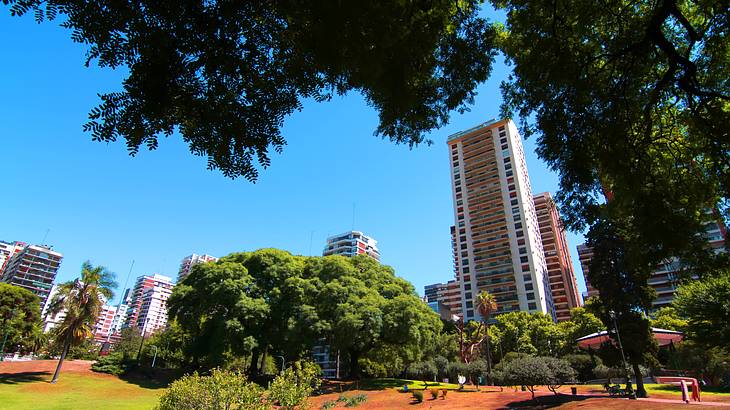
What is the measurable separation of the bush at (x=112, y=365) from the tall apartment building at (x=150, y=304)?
5188 inches

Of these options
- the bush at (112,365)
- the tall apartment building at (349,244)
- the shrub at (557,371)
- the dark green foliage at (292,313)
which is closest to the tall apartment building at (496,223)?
the tall apartment building at (349,244)

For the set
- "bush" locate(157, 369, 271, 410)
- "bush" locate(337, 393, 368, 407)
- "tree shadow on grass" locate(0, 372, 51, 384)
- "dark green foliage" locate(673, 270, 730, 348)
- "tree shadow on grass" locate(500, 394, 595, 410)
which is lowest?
"bush" locate(337, 393, 368, 407)

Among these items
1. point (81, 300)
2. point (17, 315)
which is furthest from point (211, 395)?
point (17, 315)

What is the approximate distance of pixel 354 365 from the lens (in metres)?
35.3

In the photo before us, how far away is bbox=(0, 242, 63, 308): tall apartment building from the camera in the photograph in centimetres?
11129

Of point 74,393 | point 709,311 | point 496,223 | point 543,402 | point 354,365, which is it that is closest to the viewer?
point 543,402

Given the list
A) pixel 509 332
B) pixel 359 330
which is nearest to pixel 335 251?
pixel 509 332

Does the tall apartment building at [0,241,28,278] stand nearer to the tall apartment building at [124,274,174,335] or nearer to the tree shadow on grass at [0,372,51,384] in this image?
the tall apartment building at [124,274,174,335]

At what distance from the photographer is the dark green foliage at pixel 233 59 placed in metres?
2.31

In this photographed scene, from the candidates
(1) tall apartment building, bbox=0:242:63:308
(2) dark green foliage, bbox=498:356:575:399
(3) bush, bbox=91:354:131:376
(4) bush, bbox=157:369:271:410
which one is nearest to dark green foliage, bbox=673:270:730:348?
(2) dark green foliage, bbox=498:356:575:399

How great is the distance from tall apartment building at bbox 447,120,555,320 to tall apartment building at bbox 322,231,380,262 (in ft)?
128

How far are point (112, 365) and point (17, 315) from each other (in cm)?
1893

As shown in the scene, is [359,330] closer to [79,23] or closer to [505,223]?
[79,23]

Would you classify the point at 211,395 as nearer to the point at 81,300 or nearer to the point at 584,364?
the point at 81,300
